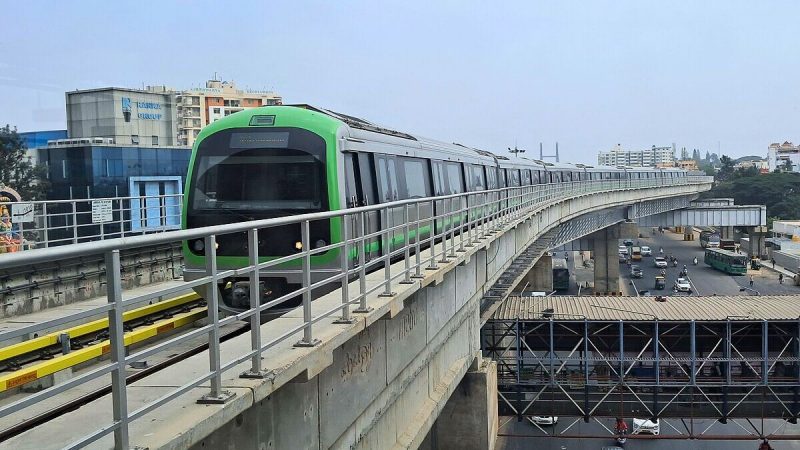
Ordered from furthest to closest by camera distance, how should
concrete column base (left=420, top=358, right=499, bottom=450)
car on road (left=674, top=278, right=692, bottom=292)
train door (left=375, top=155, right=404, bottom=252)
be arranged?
car on road (left=674, top=278, right=692, bottom=292) < concrete column base (left=420, top=358, right=499, bottom=450) < train door (left=375, top=155, right=404, bottom=252)

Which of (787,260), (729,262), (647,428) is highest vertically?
(729,262)

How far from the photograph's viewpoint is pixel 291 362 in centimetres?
507

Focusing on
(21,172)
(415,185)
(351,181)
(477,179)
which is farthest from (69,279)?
(21,172)

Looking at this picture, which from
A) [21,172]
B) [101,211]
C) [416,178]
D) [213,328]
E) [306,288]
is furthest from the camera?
[21,172]

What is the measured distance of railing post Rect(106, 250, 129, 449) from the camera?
10.5ft

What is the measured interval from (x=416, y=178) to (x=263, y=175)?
5.05 metres

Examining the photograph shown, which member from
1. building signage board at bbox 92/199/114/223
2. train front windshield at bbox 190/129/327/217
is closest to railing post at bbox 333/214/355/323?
train front windshield at bbox 190/129/327/217

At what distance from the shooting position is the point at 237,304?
870cm

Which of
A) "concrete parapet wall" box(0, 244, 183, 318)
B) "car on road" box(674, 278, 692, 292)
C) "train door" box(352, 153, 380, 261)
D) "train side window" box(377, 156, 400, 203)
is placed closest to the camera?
"concrete parapet wall" box(0, 244, 183, 318)

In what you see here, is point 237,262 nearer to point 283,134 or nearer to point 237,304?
point 237,304

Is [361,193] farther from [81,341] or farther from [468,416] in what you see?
[468,416]

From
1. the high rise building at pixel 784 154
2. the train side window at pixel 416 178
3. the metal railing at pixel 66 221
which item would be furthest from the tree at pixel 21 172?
the high rise building at pixel 784 154

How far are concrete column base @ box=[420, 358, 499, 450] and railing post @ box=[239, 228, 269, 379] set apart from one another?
36.4ft

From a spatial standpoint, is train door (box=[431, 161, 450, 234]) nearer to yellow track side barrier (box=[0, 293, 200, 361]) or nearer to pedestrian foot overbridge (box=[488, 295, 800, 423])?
yellow track side barrier (box=[0, 293, 200, 361])
